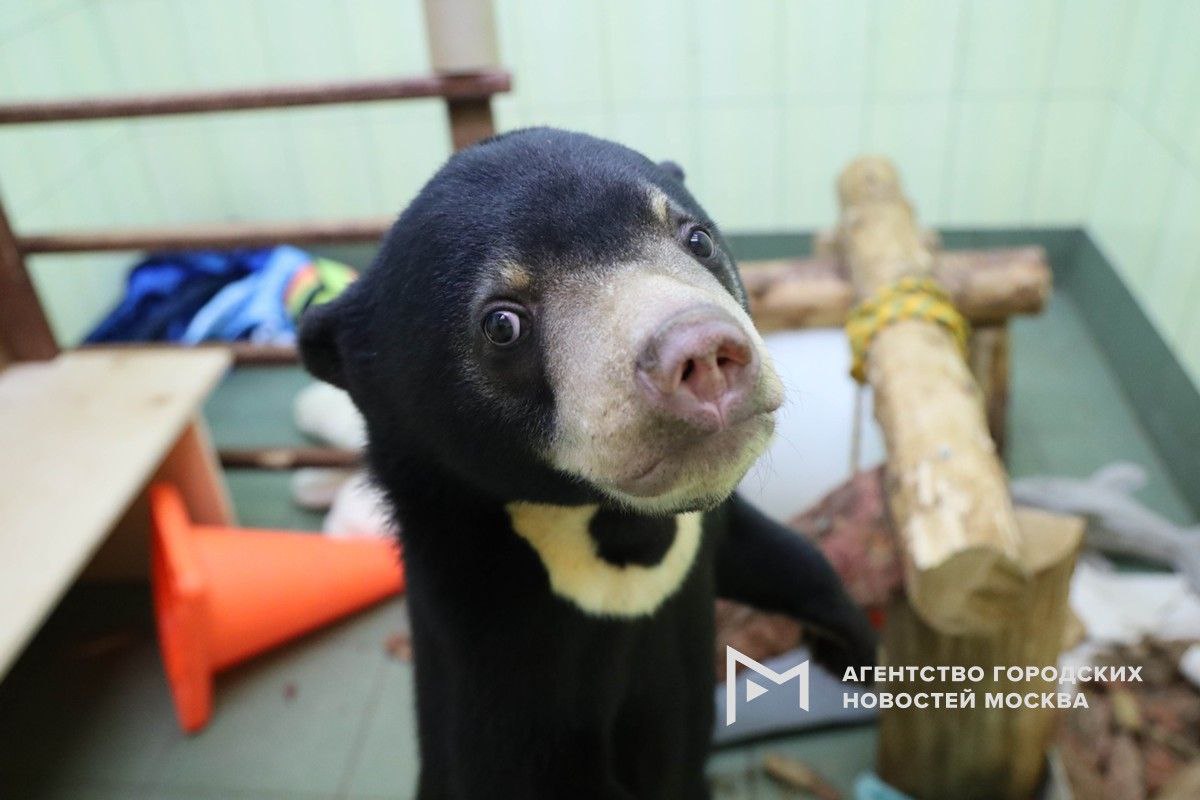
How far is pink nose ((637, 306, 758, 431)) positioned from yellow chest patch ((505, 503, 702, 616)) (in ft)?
1.13

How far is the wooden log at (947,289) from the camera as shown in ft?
7.80

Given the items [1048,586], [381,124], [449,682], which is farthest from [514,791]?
[381,124]

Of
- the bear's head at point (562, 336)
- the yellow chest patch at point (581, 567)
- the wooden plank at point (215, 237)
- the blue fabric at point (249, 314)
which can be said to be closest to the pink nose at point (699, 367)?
the bear's head at point (562, 336)

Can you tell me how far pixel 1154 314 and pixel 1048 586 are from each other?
209 cm

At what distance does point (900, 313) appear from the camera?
6.38 ft

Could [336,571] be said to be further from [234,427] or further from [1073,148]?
[1073,148]

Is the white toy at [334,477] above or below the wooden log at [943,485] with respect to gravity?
below

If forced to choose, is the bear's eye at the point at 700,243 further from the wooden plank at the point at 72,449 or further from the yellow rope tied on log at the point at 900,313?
the wooden plank at the point at 72,449

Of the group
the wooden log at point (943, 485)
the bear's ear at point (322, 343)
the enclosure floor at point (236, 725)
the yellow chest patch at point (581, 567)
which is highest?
the bear's ear at point (322, 343)

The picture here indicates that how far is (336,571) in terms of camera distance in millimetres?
2689

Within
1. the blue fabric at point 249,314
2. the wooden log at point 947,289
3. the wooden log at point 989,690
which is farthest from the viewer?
the blue fabric at point 249,314

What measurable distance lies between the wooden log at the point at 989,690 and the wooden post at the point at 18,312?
2.29 m

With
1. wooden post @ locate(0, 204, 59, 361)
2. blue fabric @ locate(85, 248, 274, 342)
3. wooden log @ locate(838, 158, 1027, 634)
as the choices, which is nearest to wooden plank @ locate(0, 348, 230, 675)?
wooden post @ locate(0, 204, 59, 361)

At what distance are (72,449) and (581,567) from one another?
1.70 metres
